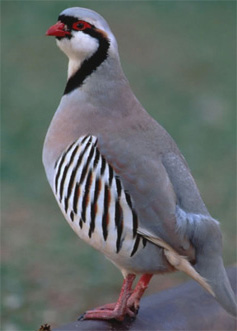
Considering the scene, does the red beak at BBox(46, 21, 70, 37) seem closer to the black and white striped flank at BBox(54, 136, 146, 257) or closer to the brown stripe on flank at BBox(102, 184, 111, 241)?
the black and white striped flank at BBox(54, 136, 146, 257)

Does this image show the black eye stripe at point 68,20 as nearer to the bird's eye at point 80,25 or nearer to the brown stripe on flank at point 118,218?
the bird's eye at point 80,25

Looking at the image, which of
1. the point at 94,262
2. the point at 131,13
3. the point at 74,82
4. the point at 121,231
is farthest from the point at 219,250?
the point at 131,13

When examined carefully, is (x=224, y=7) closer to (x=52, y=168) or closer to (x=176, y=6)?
(x=176, y=6)

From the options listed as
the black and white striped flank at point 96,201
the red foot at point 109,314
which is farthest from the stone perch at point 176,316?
the black and white striped flank at point 96,201

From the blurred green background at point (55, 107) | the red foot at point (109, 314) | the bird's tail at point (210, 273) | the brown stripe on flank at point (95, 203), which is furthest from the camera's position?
the blurred green background at point (55, 107)

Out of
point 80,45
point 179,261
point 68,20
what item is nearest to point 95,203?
point 179,261

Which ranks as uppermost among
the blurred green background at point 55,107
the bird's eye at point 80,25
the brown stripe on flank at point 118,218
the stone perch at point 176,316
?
the bird's eye at point 80,25

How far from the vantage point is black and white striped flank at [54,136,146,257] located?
349 cm

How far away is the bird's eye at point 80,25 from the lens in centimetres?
371

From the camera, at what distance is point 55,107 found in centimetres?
967

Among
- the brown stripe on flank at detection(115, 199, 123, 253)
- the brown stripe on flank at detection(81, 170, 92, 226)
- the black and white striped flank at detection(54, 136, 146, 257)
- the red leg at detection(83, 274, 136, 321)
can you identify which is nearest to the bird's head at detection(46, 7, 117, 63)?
the black and white striped flank at detection(54, 136, 146, 257)

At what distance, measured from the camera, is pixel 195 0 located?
13984 millimetres

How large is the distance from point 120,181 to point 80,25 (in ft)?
2.45

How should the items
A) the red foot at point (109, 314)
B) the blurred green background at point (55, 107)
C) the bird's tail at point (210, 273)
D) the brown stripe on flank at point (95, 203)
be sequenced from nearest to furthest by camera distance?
the bird's tail at point (210, 273) < the brown stripe on flank at point (95, 203) < the red foot at point (109, 314) < the blurred green background at point (55, 107)
